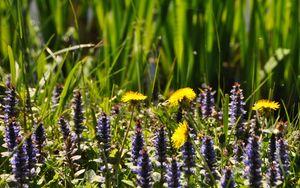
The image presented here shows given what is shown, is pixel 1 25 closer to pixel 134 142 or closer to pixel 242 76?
pixel 242 76

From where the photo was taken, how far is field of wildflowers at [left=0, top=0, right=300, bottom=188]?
94.8 inches

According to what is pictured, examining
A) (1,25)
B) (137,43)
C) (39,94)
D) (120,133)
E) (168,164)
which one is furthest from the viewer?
(1,25)

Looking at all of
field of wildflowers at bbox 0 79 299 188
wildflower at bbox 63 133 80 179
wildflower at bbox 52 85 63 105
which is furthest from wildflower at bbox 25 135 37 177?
wildflower at bbox 52 85 63 105

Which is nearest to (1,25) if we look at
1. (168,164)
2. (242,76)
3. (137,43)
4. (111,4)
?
(111,4)

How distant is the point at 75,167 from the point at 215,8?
1.85 meters

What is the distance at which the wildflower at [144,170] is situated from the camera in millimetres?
2238

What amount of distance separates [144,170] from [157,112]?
764 mm

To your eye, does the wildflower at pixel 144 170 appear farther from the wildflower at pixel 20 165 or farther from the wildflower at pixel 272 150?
the wildflower at pixel 272 150

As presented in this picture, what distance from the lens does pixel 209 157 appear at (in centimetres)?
239

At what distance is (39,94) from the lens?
353 cm

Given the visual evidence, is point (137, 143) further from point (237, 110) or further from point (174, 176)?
point (237, 110)

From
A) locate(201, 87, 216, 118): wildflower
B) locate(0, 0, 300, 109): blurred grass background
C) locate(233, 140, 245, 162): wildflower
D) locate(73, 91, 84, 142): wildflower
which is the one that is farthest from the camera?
locate(0, 0, 300, 109): blurred grass background

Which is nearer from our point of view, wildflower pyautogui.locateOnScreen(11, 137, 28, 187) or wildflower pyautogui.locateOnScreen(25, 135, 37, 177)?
wildflower pyautogui.locateOnScreen(11, 137, 28, 187)

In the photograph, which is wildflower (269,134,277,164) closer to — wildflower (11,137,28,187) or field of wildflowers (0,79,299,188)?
field of wildflowers (0,79,299,188)
